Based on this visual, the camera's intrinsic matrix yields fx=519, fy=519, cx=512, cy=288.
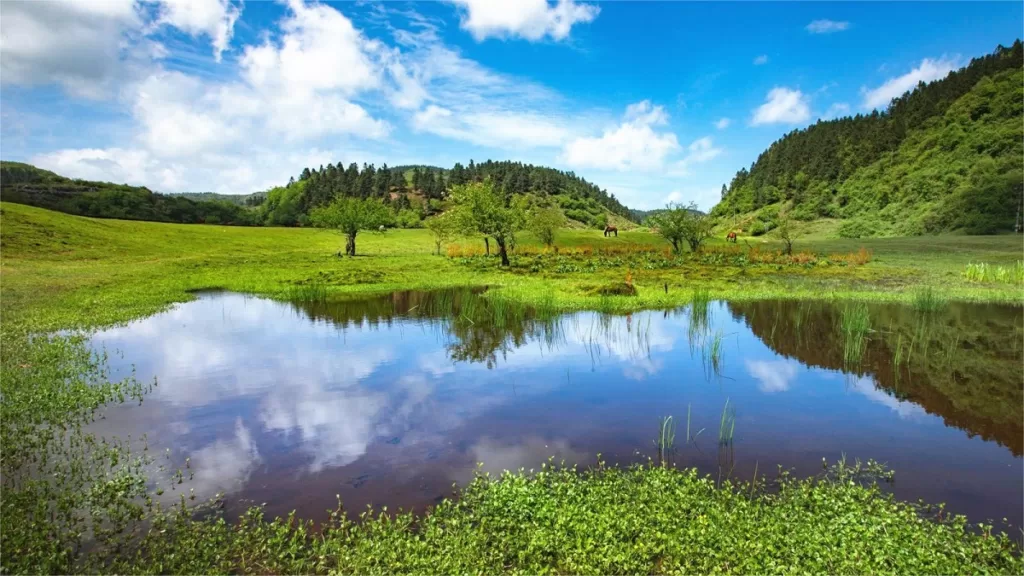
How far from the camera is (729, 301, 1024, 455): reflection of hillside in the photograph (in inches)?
496

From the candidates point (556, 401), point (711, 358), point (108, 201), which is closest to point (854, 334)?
point (711, 358)

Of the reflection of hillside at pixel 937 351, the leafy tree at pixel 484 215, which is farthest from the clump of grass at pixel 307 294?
the reflection of hillside at pixel 937 351

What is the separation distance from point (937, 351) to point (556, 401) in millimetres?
13939

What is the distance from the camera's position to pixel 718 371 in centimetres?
1603

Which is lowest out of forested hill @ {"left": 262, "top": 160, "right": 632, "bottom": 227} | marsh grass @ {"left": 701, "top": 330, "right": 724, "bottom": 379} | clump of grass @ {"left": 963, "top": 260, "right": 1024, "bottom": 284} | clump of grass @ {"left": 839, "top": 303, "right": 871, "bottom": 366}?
marsh grass @ {"left": 701, "top": 330, "right": 724, "bottom": 379}

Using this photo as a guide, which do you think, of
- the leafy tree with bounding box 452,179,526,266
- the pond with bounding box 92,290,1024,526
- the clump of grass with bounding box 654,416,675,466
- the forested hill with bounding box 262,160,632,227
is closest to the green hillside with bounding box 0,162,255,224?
the forested hill with bounding box 262,160,632,227

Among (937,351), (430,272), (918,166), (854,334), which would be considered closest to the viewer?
(937,351)

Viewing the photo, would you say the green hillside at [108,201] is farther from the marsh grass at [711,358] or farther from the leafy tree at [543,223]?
the marsh grass at [711,358]

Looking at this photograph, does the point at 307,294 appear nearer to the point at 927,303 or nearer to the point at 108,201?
the point at 927,303

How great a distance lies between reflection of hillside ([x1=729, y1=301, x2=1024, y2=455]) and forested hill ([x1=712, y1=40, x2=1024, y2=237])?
77.3m

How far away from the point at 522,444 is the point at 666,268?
39040 millimetres

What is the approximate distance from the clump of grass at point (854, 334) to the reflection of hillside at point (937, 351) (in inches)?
10.2

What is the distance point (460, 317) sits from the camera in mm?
24906

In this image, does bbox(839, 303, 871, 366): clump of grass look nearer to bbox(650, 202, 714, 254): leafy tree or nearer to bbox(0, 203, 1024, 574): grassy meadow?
bbox(0, 203, 1024, 574): grassy meadow
